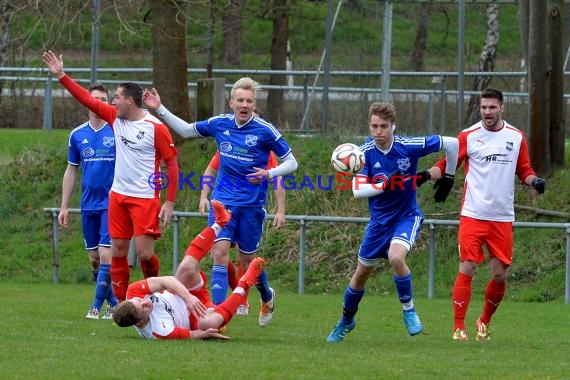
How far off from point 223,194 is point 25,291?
243 inches

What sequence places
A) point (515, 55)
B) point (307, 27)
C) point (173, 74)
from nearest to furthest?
point (173, 74) < point (515, 55) < point (307, 27)

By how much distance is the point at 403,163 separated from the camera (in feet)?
34.1

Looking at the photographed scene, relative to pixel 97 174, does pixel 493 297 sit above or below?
below

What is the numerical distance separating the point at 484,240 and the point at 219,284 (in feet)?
8.03

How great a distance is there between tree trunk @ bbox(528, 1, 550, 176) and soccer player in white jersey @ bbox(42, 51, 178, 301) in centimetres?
788

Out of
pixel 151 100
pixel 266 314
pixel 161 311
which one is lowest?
pixel 266 314

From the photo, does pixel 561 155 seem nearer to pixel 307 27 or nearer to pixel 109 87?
pixel 109 87

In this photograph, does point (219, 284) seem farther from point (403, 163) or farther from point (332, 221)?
point (332, 221)

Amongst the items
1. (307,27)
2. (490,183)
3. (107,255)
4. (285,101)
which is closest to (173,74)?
(285,101)

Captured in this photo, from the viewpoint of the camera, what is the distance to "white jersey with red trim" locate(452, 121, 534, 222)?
10852 mm

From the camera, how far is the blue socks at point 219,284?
10.7 m

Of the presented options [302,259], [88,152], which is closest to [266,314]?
[88,152]

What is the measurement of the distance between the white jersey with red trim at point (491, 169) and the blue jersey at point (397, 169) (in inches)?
22.9

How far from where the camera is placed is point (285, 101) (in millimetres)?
23094
